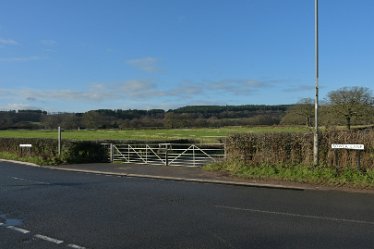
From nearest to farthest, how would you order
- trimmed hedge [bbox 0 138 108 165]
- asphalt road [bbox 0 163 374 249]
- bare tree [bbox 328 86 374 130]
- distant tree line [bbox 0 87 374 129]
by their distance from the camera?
asphalt road [bbox 0 163 374 249]
trimmed hedge [bbox 0 138 108 165]
bare tree [bbox 328 86 374 130]
distant tree line [bbox 0 87 374 129]

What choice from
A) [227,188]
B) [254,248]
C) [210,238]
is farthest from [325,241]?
[227,188]

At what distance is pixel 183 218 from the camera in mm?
10414

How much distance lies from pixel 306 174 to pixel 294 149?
6.73ft

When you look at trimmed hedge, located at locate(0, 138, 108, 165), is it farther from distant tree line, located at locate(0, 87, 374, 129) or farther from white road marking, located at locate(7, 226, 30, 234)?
Answer: distant tree line, located at locate(0, 87, 374, 129)

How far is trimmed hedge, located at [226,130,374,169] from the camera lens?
701 inches

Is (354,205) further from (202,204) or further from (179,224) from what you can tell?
(179,224)

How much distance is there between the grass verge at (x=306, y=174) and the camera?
16.1 m

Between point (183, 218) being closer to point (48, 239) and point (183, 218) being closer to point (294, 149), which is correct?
point (48, 239)

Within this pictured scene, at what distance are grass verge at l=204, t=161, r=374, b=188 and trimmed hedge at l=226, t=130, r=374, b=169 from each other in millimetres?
590

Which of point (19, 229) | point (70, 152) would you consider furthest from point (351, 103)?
point (19, 229)

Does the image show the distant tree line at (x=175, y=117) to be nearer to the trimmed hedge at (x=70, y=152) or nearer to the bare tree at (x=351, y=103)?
the bare tree at (x=351, y=103)

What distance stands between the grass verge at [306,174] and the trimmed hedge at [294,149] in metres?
0.59

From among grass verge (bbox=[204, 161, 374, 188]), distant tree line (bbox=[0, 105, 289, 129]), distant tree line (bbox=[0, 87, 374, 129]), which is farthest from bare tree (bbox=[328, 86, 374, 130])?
grass verge (bbox=[204, 161, 374, 188])

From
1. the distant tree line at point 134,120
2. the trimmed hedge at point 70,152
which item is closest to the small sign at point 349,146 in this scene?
the trimmed hedge at point 70,152
